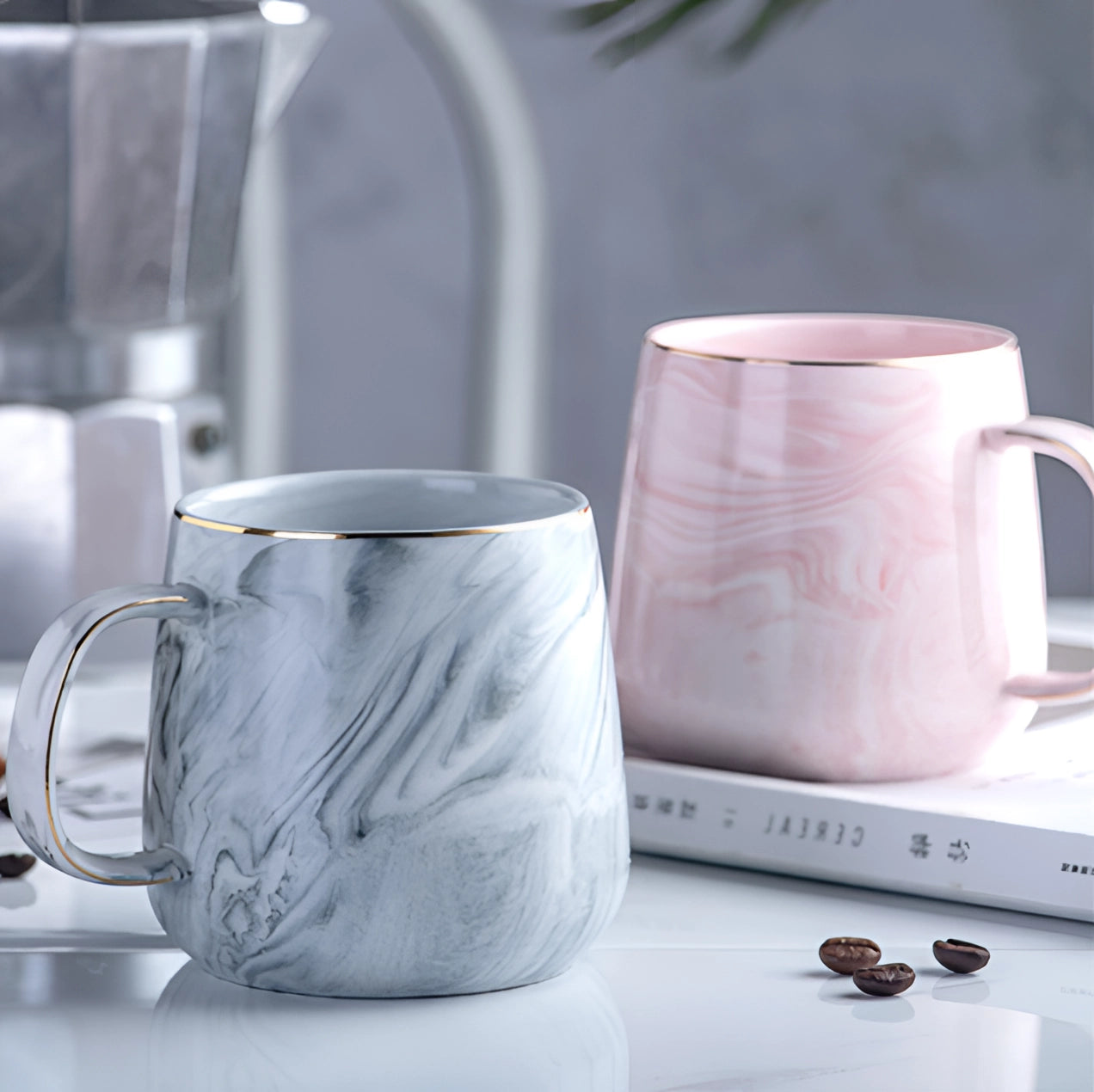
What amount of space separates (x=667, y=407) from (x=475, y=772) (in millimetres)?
133

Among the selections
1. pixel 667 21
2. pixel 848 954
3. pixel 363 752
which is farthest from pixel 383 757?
pixel 667 21

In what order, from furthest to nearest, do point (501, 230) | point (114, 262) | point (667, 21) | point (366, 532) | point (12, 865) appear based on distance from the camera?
point (667, 21), point (501, 230), point (114, 262), point (12, 865), point (366, 532)

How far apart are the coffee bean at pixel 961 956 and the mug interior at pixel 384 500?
123 mm

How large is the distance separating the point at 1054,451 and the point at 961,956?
115 mm

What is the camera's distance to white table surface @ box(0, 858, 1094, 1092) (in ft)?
0.95

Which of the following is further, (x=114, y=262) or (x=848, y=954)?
(x=114, y=262)

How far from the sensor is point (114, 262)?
56cm

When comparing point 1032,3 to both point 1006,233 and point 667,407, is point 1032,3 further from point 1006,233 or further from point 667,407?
point 667,407

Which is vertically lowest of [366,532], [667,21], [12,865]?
[12,865]

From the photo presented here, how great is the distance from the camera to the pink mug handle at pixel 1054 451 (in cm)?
37

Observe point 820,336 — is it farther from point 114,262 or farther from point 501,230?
point 501,230

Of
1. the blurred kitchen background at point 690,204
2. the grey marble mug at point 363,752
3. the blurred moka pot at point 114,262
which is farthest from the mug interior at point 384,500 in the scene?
the blurred kitchen background at point 690,204

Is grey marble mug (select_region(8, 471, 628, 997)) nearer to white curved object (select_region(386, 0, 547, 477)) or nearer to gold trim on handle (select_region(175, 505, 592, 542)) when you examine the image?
gold trim on handle (select_region(175, 505, 592, 542))

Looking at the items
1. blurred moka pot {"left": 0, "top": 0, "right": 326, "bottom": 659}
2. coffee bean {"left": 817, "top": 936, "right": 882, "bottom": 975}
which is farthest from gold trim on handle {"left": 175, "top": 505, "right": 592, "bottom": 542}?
blurred moka pot {"left": 0, "top": 0, "right": 326, "bottom": 659}
